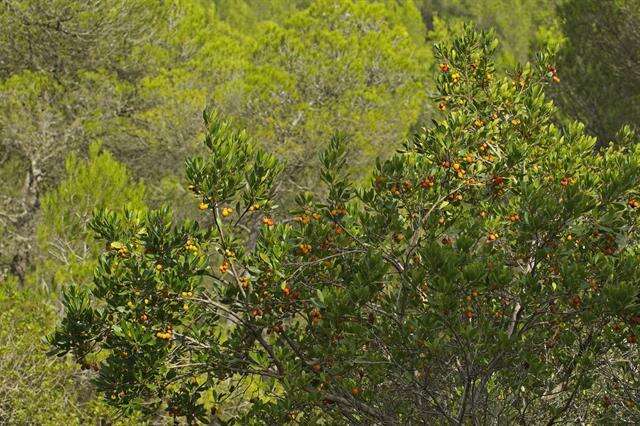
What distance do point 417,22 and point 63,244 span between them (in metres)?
29.2

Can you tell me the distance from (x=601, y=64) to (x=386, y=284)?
12663mm

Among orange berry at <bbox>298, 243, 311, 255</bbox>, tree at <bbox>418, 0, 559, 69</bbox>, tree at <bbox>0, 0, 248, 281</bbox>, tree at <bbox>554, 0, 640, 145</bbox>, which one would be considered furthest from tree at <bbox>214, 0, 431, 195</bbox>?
tree at <bbox>418, 0, 559, 69</bbox>

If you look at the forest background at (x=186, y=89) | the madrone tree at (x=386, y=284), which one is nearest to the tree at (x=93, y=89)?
the forest background at (x=186, y=89)

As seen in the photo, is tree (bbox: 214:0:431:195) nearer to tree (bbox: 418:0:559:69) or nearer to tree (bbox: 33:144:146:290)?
tree (bbox: 33:144:146:290)

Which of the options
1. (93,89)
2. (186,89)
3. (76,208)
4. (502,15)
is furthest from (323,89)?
(502,15)

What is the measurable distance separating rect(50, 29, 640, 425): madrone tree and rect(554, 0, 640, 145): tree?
35.2ft

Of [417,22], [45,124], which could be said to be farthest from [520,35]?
[45,124]

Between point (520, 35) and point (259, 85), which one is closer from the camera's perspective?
point (259, 85)

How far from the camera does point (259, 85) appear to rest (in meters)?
20.1

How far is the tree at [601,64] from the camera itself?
15.6m

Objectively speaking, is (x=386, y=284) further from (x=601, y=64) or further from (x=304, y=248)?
(x=601, y=64)

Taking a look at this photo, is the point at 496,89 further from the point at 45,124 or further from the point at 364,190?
the point at 45,124

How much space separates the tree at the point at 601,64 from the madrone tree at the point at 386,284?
35.2ft

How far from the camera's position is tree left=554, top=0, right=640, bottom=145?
51.3 ft
